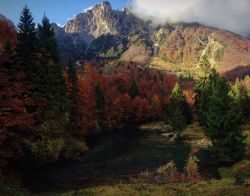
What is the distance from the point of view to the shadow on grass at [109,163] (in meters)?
43.1

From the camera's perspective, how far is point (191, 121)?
107m

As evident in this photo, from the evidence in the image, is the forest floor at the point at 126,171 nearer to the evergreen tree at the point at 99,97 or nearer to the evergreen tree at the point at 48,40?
the evergreen tree at the point at 99,97

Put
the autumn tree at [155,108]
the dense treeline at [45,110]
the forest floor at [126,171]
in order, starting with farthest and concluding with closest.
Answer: the autumn tree at [155,108] → the dense treeline at [45,110] → the forest floor at [126,171]

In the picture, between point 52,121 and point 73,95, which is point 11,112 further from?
point 73,95

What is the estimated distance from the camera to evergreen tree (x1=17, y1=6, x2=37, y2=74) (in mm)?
55344

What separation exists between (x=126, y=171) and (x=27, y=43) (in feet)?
87.8

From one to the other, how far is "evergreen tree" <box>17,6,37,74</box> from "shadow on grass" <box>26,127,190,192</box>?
16.6 metres

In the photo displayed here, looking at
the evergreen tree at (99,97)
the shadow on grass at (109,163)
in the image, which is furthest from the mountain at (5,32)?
the evergreen tree at (99,97)

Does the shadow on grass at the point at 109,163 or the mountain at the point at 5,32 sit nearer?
the shadow on grass at the point at 109,163

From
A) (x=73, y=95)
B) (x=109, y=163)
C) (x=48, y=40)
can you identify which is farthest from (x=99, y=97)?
(x=109, y=163)

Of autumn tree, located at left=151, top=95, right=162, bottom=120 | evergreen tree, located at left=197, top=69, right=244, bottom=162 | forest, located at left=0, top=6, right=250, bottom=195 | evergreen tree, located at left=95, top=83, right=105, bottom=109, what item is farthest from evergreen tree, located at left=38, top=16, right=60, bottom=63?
autumn tree, located at left=151, top=95, right=162, bottom=120

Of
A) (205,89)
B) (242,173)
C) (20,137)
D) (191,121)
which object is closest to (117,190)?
(242,173)

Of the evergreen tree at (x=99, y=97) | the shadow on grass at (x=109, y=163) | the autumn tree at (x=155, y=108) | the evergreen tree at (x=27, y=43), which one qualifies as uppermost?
the evergreen tree at (x=27, y=43)

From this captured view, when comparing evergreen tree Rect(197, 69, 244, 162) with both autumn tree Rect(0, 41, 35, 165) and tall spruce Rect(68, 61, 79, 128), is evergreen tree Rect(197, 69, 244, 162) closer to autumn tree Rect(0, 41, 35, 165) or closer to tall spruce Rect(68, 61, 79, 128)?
autumn tree Rect(0, 41, 35, 165)
